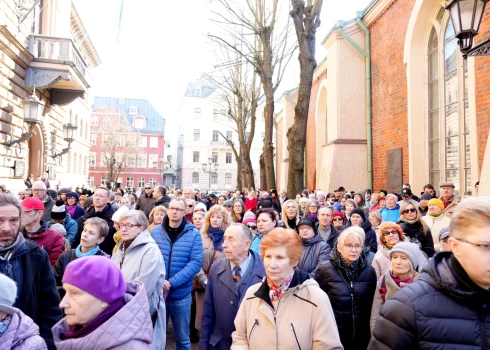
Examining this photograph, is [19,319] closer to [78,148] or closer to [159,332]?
[159,332]

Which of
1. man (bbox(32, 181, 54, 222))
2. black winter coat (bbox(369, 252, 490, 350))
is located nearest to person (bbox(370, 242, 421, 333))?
black winter coat (bbox(369, 252, 490, 350))

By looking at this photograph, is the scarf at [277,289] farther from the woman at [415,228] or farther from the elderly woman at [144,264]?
the woman at [415,228]

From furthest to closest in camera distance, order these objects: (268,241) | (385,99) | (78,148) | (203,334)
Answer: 1. (78,148)
2. (385,99)
3. (203,334)
4. (268,241)

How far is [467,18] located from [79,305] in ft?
18.8

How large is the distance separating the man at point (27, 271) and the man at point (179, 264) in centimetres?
156

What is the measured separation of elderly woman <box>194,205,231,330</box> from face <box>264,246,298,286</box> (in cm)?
258

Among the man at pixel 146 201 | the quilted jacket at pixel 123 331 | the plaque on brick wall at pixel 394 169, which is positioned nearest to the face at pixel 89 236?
the quilted jacket at pixel 123 331

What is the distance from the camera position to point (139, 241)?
12.6 feet

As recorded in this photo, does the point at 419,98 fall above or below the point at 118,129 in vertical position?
below

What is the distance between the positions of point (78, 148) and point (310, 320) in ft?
97.7

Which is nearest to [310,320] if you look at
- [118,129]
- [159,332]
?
[159,332]

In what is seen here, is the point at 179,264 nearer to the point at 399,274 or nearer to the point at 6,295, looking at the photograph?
the point at 399,274

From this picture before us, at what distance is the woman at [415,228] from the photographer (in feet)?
18.3

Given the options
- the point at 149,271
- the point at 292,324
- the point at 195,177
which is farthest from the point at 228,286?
the point at 195,177
